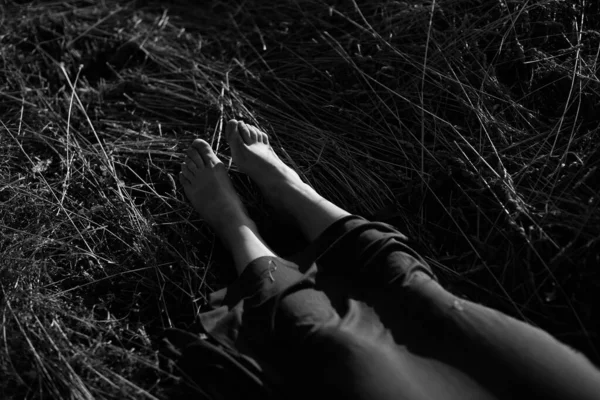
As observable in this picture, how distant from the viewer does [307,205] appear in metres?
2.02

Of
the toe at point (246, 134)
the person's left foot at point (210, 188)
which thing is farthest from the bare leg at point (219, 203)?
the toe at point (246, 134)

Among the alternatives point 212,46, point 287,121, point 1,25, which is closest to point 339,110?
point 287,121

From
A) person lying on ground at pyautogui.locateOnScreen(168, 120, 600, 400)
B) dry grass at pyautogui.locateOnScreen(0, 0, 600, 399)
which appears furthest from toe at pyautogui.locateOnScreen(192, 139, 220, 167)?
person lying on ground at pyautogui.locateOnScreen(168, 120, 600, 400)

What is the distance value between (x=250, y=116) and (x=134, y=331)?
3.14 feet

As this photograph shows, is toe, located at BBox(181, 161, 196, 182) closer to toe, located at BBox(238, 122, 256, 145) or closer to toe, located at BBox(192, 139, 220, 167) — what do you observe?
toe, located at BBox(192, 139, 220, 167)

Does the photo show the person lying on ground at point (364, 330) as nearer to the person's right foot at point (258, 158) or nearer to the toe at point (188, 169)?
the person's right foot at point (258, 158)

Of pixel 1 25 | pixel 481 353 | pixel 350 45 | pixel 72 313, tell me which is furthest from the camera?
pixel 1 25

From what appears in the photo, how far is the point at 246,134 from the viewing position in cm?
228

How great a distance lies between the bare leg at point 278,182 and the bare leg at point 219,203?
0.31ft

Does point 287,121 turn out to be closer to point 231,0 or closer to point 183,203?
point 183,203

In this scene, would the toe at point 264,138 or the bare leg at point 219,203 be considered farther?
the toe at point 264,138

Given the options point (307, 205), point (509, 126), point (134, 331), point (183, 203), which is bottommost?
point (134, 331)

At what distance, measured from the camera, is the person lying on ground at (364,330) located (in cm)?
146

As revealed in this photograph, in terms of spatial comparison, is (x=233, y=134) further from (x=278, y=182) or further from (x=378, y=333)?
(x=378, y=333)
